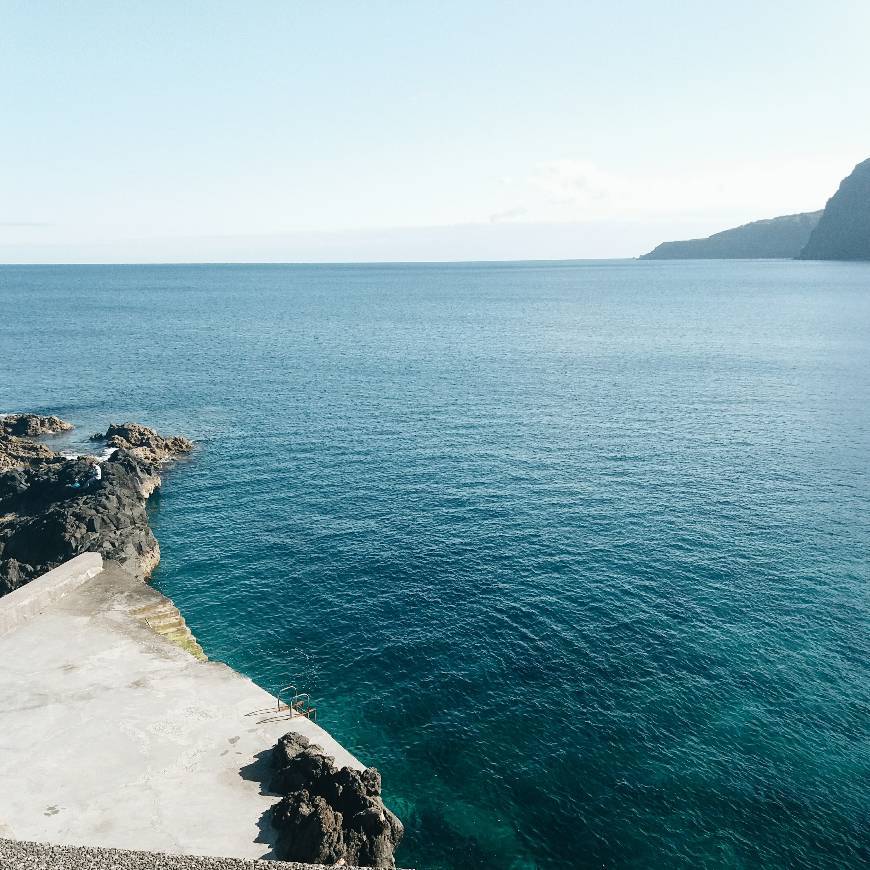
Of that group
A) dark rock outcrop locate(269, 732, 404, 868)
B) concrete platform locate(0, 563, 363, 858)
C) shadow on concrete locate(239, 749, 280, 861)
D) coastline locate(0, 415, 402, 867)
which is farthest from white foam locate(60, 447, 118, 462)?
dark rock outcrop locate(269, 732, 404, 868)

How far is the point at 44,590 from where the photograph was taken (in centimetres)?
4956

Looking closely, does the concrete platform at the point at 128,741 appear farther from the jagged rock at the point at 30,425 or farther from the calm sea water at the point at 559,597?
the jagged rock at the point at 30,425

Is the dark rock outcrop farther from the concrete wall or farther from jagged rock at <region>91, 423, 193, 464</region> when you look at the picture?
jagged rock at <region>91, 423, 193, 464</region>

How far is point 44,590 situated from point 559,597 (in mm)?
37191

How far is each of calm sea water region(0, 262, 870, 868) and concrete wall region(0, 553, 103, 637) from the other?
646 cm

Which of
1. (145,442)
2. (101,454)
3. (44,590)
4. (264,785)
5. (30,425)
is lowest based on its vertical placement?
(101,454)

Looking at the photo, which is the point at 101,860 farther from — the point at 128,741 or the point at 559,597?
the point at 559,597

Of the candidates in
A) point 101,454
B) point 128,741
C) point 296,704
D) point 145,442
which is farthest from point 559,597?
point 101,454

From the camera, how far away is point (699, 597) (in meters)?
53.0

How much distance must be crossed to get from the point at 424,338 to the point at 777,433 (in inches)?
4075

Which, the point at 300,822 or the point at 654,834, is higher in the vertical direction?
the point at 300,822

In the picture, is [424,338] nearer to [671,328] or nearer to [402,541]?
[671,328]

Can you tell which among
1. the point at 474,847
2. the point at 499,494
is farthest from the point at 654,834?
the point at 499,494

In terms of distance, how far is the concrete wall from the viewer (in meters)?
46.7
